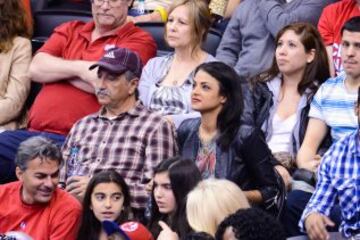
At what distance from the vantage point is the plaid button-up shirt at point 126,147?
5727 mm

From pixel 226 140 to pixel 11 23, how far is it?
7.21 feet

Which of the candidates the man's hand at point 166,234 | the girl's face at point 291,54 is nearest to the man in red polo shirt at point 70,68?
the girl's face at point 291,54

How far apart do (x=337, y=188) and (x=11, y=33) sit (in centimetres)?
288

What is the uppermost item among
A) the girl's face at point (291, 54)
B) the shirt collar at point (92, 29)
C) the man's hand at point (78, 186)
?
the girl's face at point (291, 54)

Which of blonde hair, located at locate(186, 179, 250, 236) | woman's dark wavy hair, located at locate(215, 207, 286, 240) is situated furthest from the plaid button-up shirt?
woman's dark wavy hair, located at locate(215, 207, 286, 240)

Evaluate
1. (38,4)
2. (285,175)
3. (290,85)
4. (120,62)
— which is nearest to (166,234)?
(285,175)

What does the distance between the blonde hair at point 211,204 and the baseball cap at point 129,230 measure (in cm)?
39

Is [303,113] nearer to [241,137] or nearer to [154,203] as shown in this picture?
[241,137]

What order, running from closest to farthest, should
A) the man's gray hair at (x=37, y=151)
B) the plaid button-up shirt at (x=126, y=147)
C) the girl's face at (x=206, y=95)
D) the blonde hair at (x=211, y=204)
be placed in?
the blonde hair at (x=211, y=204) → the man's gray hair at (x=37, y=151) → the girl's face at (x=206, y=95) → the plaid button-up shirt at (x=126, y=147)

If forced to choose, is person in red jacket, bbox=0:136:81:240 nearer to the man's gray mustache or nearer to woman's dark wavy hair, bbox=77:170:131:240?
woman's dark wavy hair, bbox=77:170:131:240

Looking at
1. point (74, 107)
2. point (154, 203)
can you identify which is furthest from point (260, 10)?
point (154, 203)

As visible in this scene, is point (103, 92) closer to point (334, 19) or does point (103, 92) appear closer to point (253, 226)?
point (334, 19)

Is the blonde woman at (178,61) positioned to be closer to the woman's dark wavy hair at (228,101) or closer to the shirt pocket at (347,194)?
the woman's dark wavy hair at (228,101)

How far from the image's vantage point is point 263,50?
22.0 ft
